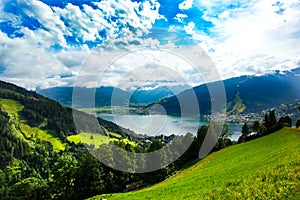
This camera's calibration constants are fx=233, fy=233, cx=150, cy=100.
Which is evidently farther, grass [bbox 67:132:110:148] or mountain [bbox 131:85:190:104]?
grass [bbox 67:132:110:148]

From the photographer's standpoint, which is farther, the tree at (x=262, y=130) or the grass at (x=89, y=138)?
the grass at (x=89, y=138)

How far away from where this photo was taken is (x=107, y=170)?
48281mm

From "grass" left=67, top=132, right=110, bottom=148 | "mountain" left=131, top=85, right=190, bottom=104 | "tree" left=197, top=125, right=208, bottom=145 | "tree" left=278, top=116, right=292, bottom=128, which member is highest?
"mountain" left=131, top=85, right=190, bottom=104

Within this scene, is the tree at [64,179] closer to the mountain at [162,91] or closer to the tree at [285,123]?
the mountain at [162,91]

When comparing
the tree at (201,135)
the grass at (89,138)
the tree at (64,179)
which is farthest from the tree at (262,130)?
the grass at (89,138)

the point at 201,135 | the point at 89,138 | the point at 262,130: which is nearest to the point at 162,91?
the point at 201,135

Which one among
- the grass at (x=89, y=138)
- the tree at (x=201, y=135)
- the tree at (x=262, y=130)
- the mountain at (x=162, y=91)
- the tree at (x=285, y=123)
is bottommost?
the grass at (x=89, y=138)

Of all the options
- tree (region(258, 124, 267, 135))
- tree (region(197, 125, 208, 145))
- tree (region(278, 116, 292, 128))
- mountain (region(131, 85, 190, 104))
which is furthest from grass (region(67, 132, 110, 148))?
tree (region(278, 116, 292, 128))

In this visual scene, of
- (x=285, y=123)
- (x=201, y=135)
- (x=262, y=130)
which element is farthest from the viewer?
(x=201, y=135)

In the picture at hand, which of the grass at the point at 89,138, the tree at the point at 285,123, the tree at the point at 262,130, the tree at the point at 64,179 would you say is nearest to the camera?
the tree at the point at 64,179

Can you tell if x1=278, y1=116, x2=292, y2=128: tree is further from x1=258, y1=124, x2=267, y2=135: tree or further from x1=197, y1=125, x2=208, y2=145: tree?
x1=197, y1=125, x2=208, y2=145: tree

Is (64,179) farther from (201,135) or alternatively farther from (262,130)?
(262,130)

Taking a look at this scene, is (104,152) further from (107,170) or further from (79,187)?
(79,187)

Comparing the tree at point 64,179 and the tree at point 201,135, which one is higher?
the tree at point 201,135
